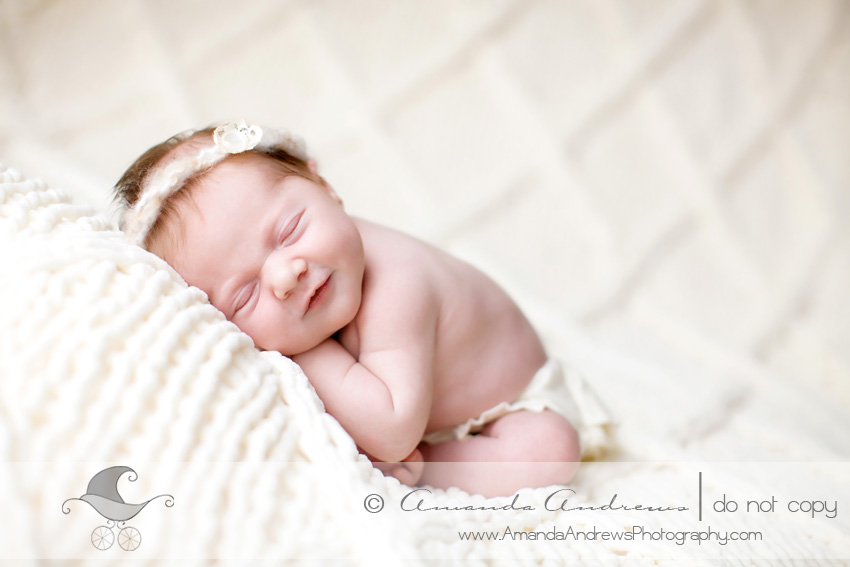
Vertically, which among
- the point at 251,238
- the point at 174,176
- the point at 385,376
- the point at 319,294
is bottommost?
the point at 385,376

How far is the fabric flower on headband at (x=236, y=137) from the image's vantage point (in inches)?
38.2

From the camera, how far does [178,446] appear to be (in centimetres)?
61

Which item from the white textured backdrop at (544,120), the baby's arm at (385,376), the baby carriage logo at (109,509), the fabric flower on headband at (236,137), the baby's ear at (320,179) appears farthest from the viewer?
the white textured backdrop at (544,120)

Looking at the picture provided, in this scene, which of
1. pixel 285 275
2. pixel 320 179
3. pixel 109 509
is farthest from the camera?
pixel 320 179

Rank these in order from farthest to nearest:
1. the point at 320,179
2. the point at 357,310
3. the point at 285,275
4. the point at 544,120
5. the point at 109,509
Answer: the point at 544,120 < the point at 320,179 < the point at 357,310 < the point at 285,275 < the point at 109,509

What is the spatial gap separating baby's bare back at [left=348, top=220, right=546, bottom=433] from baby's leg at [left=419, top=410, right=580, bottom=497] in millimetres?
56

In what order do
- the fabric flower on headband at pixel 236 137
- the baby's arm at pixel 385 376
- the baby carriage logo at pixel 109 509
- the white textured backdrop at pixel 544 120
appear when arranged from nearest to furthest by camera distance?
1. the baby carriage logo at pixel 109 509
2. the baby's arm at pixel 385 376
3. the fabric flower on headband at pixel 236 137
4. the white textured backdrop at pixel 544 120

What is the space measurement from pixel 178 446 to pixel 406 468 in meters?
0.40

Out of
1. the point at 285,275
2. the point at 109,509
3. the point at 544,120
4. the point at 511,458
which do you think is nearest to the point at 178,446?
the point at 109,509

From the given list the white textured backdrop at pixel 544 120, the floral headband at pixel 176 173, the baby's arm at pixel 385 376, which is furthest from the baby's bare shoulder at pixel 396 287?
the white textured backdrop at pixel 544 120

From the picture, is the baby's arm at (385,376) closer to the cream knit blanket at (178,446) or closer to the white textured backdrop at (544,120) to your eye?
the cream knit blanket at (178,446)

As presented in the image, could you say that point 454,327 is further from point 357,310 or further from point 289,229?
point 289,229

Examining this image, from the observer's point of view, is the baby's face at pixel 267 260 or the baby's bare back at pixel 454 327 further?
the baby's bare back at pixel 454 327

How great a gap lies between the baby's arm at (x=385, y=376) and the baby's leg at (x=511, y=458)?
137mm
